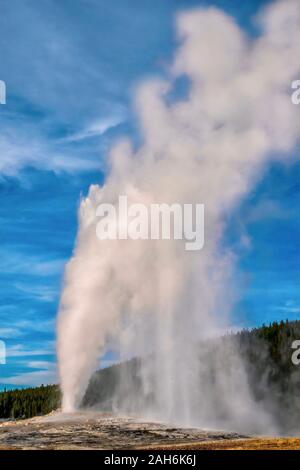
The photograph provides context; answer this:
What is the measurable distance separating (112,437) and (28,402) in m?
79.6

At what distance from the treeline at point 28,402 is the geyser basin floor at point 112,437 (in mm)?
57634

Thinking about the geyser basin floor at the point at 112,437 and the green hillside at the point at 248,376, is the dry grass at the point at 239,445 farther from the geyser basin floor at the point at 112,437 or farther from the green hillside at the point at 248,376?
the green hillside at the point at 248,376

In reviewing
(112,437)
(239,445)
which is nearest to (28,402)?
(112,437)

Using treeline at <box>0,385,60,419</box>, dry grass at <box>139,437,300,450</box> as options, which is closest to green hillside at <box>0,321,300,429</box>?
treeline at <box>0,385,60,419</box>

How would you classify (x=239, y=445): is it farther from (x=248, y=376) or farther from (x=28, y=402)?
(x=28, y=402)

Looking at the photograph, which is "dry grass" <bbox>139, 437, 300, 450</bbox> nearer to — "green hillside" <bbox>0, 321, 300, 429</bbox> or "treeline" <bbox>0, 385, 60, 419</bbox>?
"green hillside" <bbox>0, 321, 300, 429</bbox>

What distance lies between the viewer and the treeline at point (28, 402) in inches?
4129

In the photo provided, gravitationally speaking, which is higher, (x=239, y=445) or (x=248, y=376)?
(x=248, y=376)

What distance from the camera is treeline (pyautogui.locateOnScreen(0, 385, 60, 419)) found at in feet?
344

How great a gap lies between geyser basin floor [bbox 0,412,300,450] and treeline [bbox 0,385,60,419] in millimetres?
57634

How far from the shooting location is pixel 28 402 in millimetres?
110375
